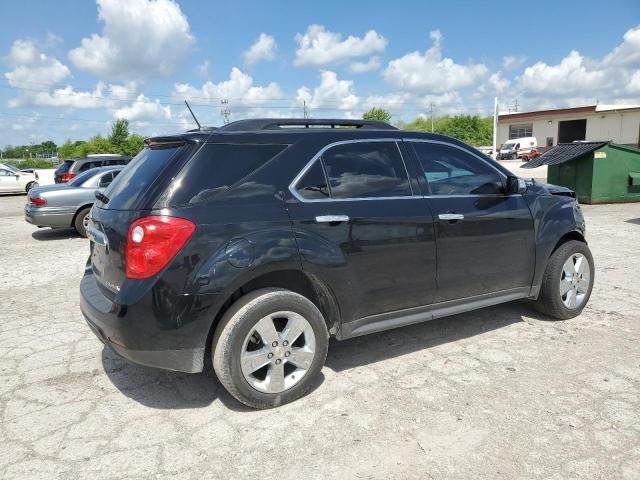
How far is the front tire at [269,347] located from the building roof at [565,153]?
→ 11207 millimetres

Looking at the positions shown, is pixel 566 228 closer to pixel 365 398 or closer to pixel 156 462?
pixel 365 398

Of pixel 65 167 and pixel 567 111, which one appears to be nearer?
pixel 65 167

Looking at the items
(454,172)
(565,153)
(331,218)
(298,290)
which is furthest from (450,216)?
(565,153)

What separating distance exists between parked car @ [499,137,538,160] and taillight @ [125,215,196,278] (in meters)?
47.5

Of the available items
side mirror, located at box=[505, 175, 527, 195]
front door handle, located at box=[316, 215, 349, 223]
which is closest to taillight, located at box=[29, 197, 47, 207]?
front door handle, located at box=[316, 215, 349, 223]

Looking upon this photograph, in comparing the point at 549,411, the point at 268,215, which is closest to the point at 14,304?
the point at 268,215

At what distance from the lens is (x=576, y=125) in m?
48.4

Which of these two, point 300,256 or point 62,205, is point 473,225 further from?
point 62,205

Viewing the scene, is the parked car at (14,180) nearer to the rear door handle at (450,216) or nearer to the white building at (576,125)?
the rear door handle at (450,216)

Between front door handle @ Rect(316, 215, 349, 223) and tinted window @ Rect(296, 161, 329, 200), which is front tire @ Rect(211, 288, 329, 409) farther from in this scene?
tinted window @ Rect(296, 161, 329, 200)

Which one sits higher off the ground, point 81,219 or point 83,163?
point 83,163

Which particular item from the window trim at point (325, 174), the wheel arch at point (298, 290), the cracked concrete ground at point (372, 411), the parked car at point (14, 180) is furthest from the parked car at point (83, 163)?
the wheel arch at point (298, 290)

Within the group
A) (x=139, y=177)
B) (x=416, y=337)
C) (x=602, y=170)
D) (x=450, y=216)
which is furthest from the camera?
(x=602, y=170)

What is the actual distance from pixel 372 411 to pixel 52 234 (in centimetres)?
987
